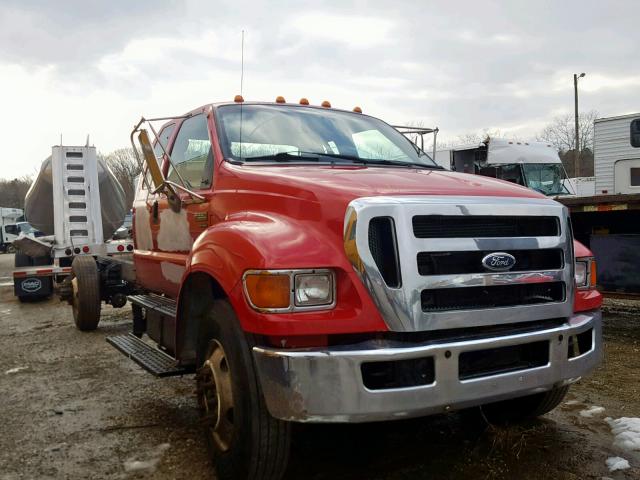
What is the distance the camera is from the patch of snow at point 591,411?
4064 millimetres

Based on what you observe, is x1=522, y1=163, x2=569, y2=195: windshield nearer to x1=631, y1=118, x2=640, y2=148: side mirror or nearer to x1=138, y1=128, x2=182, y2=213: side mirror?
x1=631, y1=118, x2=640, y2=148: side mirror

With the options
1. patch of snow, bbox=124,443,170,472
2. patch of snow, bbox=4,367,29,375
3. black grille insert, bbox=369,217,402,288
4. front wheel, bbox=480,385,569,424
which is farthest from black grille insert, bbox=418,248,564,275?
patch of snow, bbox=4,367,29,375

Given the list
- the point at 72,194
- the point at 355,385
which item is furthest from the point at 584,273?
the point at 72,194

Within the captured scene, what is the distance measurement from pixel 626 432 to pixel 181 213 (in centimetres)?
324

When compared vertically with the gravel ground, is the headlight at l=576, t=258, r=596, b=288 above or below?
above

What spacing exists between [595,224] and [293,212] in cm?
485

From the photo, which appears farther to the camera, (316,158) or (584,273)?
(316,158)

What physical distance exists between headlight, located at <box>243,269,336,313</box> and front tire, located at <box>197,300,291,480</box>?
0.82 ft

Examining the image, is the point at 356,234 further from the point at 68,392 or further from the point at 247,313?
the point at 68,392

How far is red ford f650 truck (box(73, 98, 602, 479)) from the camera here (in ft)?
8.36

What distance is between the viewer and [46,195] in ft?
35.3

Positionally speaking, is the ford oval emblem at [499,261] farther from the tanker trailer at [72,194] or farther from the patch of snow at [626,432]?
the tanker trailer at [72,194]

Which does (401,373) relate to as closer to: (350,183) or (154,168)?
(350,183)

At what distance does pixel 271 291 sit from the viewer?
260cm
